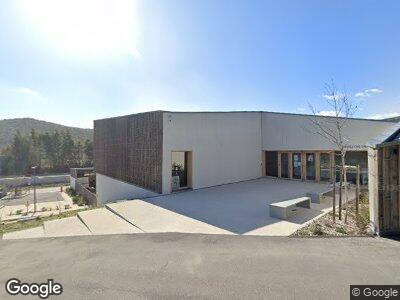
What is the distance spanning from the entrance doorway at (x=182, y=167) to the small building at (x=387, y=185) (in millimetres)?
9679

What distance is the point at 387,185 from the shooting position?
705cm

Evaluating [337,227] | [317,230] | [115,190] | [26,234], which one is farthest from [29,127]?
[337,227]

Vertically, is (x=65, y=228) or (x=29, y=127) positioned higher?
(x=29, y=127)

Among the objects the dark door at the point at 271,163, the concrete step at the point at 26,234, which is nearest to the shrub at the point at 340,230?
the concrete step at the point at 26,234

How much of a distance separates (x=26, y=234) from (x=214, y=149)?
34.4 ft

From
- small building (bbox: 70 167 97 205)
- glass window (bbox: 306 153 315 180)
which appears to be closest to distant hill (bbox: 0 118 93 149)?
small building (bbox: 70 167 97 205)

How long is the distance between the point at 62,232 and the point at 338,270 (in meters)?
7.93

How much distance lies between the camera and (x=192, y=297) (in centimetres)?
422

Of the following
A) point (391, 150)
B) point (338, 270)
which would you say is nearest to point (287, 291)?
point (338, 270)

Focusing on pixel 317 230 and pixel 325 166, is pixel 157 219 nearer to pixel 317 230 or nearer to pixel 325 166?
pixel 317 230

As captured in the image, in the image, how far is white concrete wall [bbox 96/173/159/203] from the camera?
630 inches

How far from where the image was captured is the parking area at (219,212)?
26.2 ft

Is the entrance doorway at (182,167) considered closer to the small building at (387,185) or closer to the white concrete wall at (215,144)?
the white concrete wall at (215,144)

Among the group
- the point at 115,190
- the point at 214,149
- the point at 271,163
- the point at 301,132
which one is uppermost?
the point at 301,132
